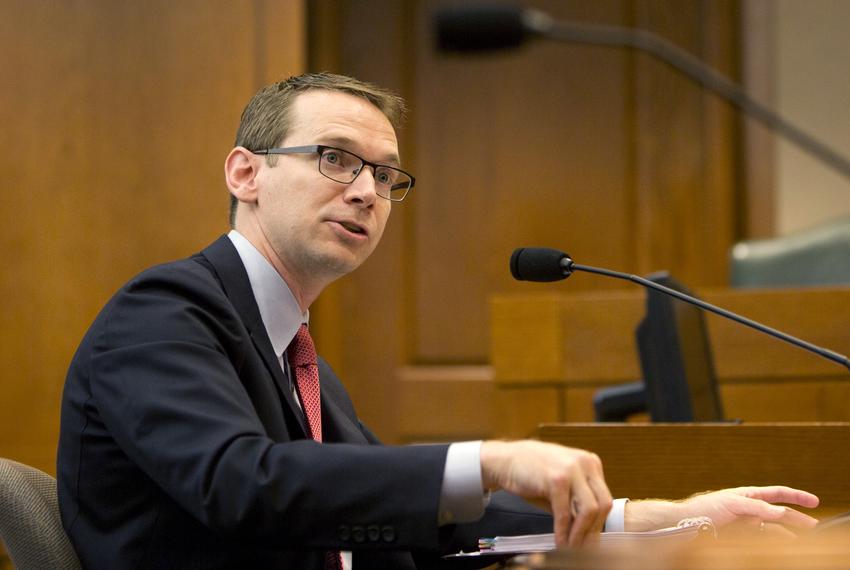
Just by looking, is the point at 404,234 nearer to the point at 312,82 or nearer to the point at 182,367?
the point at 312,82

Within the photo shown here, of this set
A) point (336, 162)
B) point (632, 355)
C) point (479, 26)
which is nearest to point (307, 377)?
point (336, 162)

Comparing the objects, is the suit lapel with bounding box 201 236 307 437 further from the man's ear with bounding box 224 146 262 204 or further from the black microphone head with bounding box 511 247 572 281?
the black microphone head with bounding box 511 247 572 281

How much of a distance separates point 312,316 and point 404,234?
1.49 ft

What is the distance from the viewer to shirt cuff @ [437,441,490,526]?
100 cm

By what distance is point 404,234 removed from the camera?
3920mm

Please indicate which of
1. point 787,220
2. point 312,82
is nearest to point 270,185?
point 312,82

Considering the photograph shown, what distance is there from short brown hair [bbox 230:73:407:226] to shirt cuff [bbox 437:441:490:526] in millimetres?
697

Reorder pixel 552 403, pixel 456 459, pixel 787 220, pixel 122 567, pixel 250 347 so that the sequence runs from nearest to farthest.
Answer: pixel 456 459 < pixel 122 567 < pixel 250 347 < pixel 552 403 < pixel 787 220

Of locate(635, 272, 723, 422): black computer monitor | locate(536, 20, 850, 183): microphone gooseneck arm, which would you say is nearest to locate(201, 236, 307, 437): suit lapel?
locate(635, 272, 723, 422): black computer monitor

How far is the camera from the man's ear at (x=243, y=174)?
1561 mm

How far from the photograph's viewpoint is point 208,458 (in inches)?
39.6

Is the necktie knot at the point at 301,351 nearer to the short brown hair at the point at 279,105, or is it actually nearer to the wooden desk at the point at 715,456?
the short brown hair at the point at 279,105

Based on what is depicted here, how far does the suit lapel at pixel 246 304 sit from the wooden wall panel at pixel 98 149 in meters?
1.96

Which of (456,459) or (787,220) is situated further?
(787,220)
